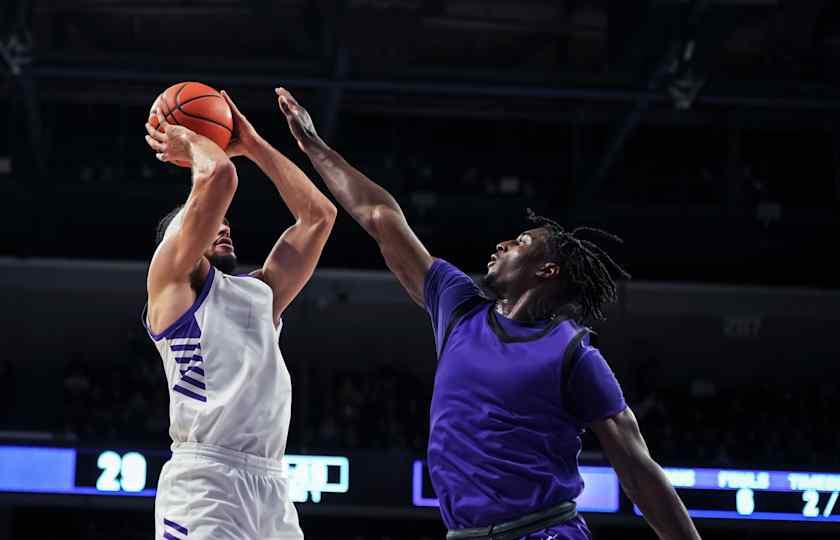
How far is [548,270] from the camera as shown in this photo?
12.2ft

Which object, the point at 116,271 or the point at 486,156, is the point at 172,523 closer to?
the point at 486,156

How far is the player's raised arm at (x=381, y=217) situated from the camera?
3.88 m

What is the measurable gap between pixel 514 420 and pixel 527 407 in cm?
5

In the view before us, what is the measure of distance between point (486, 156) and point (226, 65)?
4274 millimetres

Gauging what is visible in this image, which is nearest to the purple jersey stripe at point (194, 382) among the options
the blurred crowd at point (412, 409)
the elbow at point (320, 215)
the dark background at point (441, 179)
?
the elbow at point (320, 215)

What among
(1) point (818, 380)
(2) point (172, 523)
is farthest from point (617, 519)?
(1) point (818, 380)

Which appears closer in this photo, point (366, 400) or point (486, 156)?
point (486, 156)

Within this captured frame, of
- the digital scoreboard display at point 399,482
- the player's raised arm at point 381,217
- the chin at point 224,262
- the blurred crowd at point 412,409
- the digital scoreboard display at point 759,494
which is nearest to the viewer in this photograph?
the player's raised arm at point 381,217

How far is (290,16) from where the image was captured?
10930 millimetres

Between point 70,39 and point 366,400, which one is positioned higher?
point 70,39

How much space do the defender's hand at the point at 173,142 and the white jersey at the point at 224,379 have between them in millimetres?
507

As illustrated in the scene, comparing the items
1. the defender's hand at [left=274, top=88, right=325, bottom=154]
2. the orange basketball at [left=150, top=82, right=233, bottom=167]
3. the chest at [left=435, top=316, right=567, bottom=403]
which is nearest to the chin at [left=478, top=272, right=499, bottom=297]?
the chest at [left=435, top=316, right=567, bottom=403]

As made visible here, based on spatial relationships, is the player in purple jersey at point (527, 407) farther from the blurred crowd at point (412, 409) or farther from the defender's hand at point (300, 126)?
the blurred crowd at point (412, 409)

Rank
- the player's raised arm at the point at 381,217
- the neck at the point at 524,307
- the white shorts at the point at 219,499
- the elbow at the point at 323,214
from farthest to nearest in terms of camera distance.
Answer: the elbow at the point at 323,214 < the player's raised arm at the point at 381,217 < the white shorts at the point at 219,499 < the neck at the point at 524,307
